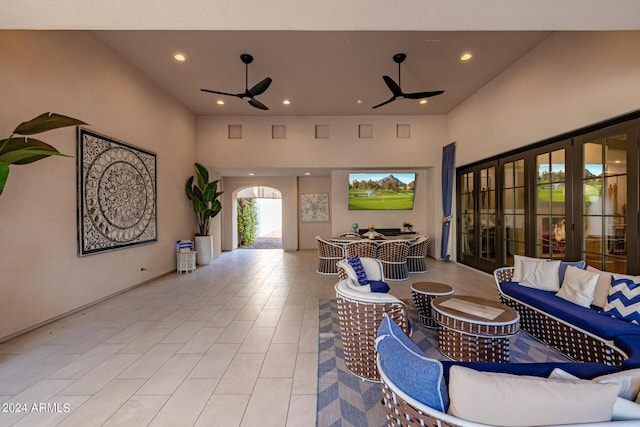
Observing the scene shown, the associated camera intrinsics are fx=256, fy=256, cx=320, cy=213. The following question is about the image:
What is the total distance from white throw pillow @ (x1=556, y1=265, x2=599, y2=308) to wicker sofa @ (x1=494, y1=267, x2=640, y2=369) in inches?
3.1

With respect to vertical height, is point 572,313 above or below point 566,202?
below

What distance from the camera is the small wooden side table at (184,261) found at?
6.25 meters

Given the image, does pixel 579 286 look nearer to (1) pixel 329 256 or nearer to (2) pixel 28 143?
(1) pixel 329 256

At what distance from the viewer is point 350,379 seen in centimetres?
231

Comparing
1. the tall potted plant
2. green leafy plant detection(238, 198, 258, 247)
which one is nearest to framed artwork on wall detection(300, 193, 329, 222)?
green leafy plant detection(238, 198, 258, 247)

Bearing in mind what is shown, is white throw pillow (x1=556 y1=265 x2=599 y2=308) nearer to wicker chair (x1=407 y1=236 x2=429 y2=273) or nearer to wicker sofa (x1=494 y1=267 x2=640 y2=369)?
wicker sofa (x1=494 y1=267 x2=640 y2=369)

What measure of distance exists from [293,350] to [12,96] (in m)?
4.48

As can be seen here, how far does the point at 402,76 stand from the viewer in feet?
17.5

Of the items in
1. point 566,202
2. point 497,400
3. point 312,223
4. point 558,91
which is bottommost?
point 497,400

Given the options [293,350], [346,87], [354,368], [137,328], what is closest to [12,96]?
[137,328]

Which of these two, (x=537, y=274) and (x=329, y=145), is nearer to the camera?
(x=537, y=274)

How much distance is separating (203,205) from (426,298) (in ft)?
19.6

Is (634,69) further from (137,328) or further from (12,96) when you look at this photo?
(12,96)

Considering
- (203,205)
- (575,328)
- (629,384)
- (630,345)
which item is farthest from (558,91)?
(203,205)
